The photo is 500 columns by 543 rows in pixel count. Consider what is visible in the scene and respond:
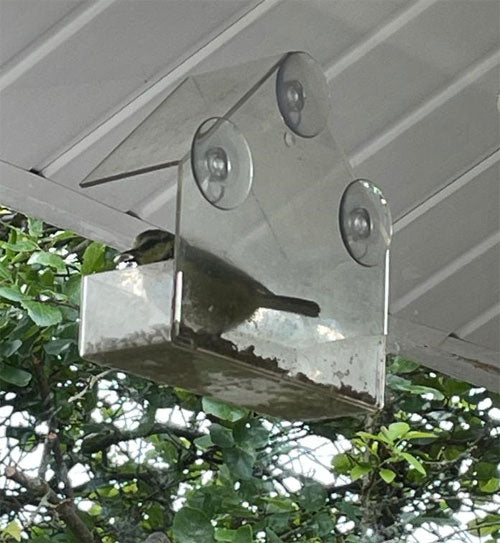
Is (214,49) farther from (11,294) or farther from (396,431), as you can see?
(396,431)

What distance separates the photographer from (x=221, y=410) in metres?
1.76

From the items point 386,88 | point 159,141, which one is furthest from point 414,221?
point 159,141

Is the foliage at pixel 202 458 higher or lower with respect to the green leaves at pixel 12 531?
higher

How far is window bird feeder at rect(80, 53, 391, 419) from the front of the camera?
77cm

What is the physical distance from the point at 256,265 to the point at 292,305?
0.04 m

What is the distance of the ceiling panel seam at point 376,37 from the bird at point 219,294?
40cm

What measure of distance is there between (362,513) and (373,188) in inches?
51.5

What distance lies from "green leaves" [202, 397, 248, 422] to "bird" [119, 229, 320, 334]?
911 millimetres

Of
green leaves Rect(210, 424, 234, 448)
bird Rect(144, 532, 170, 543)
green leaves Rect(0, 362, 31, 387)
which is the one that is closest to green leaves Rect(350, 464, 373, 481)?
green leaves Rect(210, 424, 234, 448)

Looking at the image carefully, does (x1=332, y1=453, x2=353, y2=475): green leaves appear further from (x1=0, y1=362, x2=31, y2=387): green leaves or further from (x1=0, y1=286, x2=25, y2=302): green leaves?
(x1=0, y1=286, x2=25, y2=302): green leaves

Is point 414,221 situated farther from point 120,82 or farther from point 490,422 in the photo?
point 490,422

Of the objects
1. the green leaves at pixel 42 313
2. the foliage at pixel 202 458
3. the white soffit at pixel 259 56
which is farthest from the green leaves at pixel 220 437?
the white soffit at pixel 259 56

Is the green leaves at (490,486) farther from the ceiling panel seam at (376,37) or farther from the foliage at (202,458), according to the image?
the ceiling panel seam at (376,37)

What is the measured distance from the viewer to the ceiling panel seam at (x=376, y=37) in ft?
3.70
